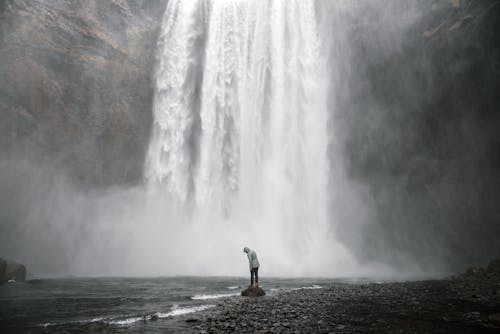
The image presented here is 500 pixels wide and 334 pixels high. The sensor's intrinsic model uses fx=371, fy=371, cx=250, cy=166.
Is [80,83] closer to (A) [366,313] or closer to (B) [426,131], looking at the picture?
(B) [426,131]

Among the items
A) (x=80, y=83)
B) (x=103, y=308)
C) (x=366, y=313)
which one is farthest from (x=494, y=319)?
(x=80, y=83)

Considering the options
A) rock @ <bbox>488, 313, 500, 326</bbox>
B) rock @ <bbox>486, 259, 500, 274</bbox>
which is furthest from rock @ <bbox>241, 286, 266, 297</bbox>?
rock @ <bbox>486, 259, 500, 274</bbox>

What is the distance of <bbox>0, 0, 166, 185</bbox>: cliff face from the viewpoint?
2864 cm

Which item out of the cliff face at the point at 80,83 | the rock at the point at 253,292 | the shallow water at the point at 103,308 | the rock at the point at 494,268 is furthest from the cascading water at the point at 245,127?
the rock at the point at 253,292

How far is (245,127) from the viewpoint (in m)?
34.5

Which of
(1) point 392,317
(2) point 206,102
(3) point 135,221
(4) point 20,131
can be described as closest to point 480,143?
(1) point 392,317

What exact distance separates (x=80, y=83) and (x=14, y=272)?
58.4ft

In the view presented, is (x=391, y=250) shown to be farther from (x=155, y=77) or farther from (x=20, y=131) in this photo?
(x=20, y=131)

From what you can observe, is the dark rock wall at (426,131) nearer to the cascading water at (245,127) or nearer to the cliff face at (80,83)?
the cascading water at (245,127)

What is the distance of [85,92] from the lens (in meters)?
32.3

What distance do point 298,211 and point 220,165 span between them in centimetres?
800

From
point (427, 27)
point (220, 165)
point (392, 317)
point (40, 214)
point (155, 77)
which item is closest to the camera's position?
point (392, 317)

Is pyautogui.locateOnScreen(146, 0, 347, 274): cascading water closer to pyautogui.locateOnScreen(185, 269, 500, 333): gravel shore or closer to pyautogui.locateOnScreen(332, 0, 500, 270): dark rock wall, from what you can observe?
pyautogui.locateOnScreen(332, 0, 500, 270): dark rock wall

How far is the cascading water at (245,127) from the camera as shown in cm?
3094
